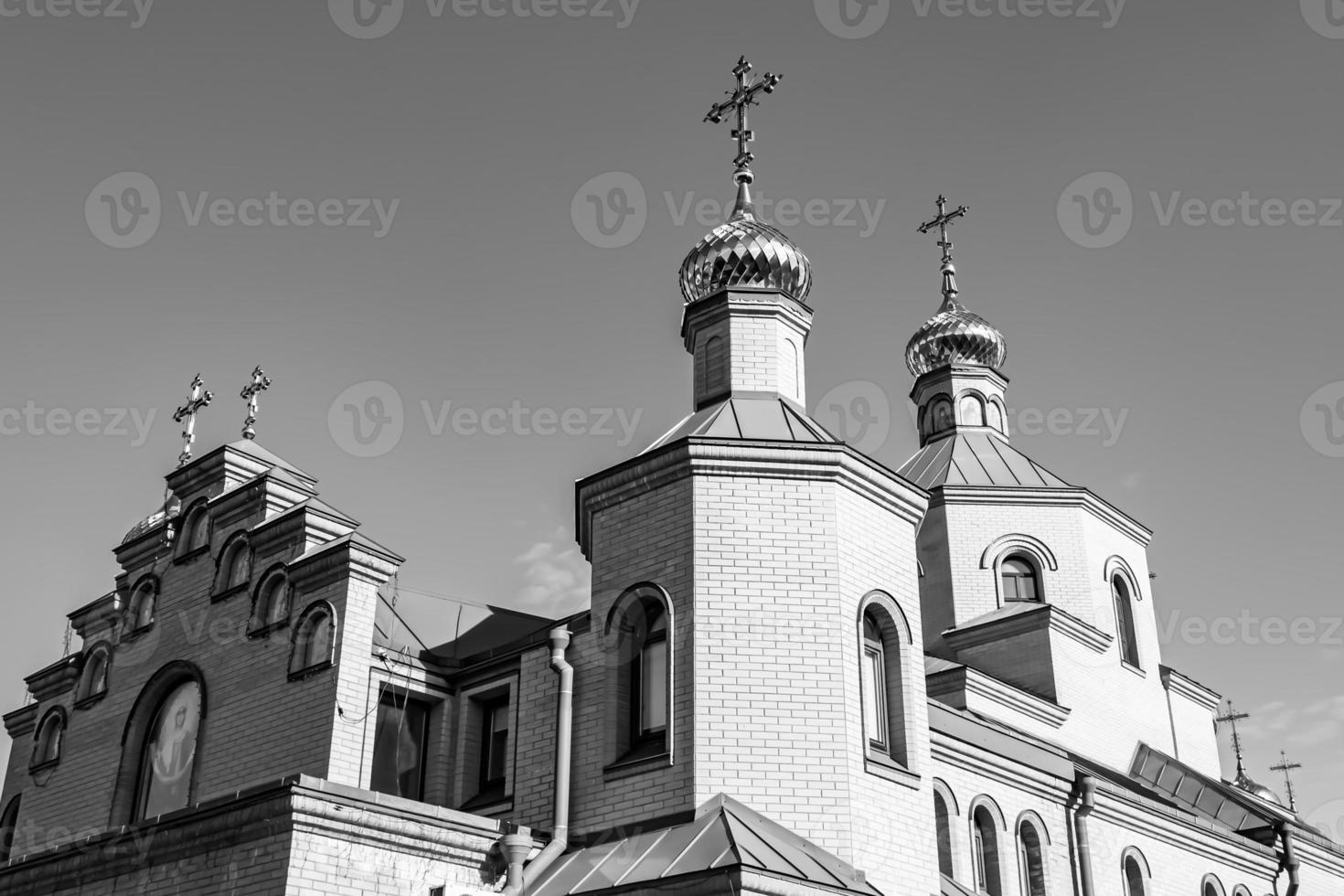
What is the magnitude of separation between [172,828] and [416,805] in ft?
6.00

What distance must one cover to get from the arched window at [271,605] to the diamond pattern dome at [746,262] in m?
5.02

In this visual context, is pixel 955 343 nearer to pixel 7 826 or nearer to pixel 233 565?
pixel 233 565

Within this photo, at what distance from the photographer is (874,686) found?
11.6 m

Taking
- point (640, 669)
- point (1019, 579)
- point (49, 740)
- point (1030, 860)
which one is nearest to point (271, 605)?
point (49, 740)

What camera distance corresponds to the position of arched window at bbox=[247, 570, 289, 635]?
12961 mm

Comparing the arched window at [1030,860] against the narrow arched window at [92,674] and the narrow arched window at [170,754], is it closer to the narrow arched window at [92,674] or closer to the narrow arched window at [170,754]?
the narrow arched window at [170,754]

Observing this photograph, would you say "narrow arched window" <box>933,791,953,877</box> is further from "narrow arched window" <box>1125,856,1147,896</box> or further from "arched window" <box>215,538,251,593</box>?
"arched window" <box>215,538,251,593</box>

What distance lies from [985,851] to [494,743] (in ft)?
16.4

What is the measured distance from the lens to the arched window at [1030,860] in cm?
1372

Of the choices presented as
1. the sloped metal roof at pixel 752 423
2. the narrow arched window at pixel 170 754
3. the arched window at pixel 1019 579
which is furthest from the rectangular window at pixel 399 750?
the arched window at pixel 1019 579

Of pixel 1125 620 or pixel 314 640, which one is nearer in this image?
pixel 314 640

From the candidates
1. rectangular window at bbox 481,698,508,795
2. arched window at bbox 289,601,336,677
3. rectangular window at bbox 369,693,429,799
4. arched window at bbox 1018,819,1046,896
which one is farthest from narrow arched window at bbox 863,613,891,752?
arched window at bbox 289,601,336,677

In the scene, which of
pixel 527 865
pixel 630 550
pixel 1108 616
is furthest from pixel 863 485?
pixel 1108 616

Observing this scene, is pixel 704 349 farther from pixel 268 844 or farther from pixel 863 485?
pixel 268 844
